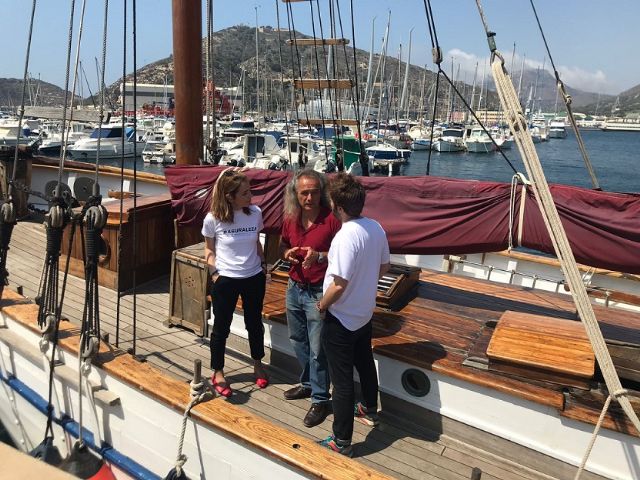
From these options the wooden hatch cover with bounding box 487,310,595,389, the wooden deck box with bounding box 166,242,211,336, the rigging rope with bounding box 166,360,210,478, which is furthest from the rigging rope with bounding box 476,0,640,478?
the wooden deck box with bounding box 166,242,211,336

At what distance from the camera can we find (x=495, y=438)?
2887 millimetres

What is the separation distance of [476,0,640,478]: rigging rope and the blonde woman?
1.58m

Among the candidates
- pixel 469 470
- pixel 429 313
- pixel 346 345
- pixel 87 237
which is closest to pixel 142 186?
pixel 87 237

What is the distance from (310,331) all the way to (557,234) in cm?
150

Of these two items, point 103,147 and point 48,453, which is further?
point 103,147

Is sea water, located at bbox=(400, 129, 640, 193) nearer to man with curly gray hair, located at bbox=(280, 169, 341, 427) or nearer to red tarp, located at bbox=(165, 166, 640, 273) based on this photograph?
→ red tarp, located at bbox=(165, 166, 640, 273)

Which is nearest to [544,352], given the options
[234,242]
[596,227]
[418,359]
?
[418,359]

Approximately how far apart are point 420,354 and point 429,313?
0.76 metres

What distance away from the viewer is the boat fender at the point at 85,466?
3098 mm

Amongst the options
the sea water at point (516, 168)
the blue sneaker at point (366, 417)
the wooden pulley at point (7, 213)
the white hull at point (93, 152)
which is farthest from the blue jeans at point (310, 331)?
the white hull at point (93, 152)

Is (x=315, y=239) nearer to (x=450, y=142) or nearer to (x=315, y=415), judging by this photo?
(x=315, y=415)

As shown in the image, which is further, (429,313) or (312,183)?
(429,313)

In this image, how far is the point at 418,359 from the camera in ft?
10.1

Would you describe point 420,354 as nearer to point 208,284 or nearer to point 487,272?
point 208,284
